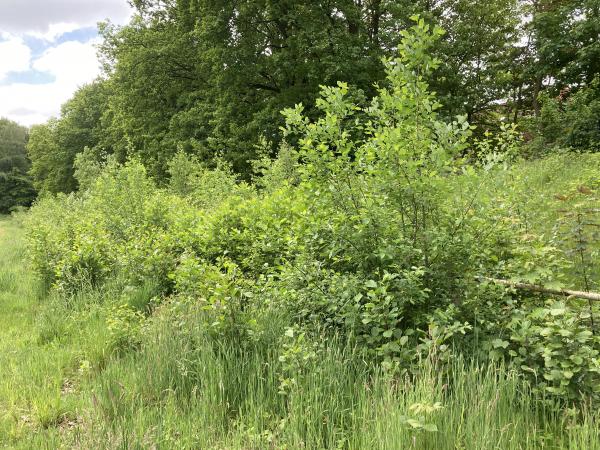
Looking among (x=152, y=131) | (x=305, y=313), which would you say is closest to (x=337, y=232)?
(x=305, y=313)

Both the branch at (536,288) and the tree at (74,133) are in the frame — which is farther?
the tree at (74,133)

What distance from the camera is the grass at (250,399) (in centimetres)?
224

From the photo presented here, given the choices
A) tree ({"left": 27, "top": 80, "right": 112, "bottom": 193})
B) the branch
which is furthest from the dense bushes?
tree ({"left": 27, "top": 80, "right": 112, "bottom": 193})

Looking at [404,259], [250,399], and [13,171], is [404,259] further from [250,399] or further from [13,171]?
[13,171]

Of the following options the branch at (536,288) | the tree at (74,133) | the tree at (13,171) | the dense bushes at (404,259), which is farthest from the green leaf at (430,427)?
the tree at (13,171)

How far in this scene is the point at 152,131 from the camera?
2141 cm

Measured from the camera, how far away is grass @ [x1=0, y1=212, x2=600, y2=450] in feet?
7.35

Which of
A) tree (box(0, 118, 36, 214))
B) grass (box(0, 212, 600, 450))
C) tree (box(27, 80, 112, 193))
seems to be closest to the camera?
grass (box(0, 212, 600, 450))

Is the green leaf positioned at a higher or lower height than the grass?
higher

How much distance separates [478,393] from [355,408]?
2.68ft

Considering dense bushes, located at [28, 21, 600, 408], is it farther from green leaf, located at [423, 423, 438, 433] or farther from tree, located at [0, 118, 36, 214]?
tree, located at [0, 118, 36, 214]

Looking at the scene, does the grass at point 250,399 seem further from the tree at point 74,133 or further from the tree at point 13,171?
the tree at point 13,171

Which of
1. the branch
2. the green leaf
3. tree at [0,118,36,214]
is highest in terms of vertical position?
tree at [0,118,36,214]

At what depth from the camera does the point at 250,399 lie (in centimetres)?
285
